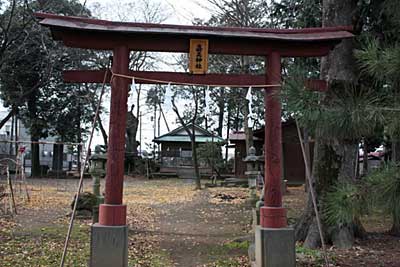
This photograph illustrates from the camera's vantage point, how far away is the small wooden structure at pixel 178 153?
2805 cm

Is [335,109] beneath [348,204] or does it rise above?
above

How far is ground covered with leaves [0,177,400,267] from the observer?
616cm

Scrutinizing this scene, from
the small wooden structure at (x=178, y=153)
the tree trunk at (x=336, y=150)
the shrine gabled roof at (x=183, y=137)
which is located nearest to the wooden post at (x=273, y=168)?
the tree trunk at (x=336, y=150)

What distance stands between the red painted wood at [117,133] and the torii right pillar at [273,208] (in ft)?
5.80

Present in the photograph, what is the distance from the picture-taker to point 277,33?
559 cm

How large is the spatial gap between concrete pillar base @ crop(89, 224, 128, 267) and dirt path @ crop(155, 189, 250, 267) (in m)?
1.24

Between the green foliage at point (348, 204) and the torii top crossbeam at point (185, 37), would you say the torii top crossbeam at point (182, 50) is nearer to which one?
the torii top crossbeam at point (185, 37)

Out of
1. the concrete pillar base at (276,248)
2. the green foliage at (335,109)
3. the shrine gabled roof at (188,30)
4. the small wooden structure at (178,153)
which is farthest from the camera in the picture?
the small wooden structure at (178,153)

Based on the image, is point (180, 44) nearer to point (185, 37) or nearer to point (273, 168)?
point (185, 37)

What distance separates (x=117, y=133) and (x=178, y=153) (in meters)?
24.1

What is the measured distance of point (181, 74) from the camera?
5.58 meters

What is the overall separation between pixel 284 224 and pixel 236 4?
1036 cm

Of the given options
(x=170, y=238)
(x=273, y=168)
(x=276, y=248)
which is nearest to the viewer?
(x=276, y=248)

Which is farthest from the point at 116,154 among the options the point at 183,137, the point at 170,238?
the point at 183,137
